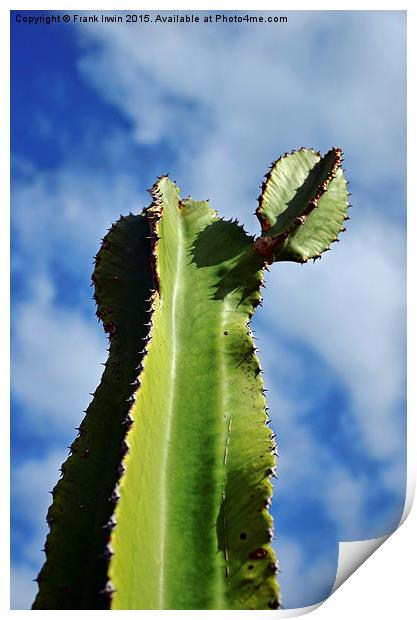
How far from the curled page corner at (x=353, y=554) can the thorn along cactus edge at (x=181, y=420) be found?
1.50 feet

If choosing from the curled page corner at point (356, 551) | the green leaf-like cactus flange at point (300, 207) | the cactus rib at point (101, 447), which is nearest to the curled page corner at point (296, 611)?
the curled page corner at point (356, 551)

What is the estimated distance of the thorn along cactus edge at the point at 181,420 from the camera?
2020 millimetres

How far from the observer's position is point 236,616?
2010mm

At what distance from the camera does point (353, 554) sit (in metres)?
2.49

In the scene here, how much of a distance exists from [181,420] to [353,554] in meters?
0.81

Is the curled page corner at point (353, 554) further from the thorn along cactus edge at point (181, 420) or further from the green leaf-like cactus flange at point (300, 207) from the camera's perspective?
the green leaf-like cactus flange at point (300, 207)

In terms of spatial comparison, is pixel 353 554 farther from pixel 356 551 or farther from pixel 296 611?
pixel 296 611

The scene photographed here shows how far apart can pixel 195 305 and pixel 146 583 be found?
1.03 metres

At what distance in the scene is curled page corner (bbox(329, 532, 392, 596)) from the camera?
240 centimetres

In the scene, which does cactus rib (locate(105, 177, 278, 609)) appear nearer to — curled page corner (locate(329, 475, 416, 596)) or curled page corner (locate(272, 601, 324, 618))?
curled page corner (locate(272, 601, 324, 618))

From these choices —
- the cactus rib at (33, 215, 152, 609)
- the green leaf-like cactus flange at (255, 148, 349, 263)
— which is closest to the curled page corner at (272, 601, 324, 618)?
the cactus rib at (33, 215, 152, 609)

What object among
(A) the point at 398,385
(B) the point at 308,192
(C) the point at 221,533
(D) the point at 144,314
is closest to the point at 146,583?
(C) the point at 221,533

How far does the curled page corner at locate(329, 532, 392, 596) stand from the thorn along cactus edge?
0.46m
